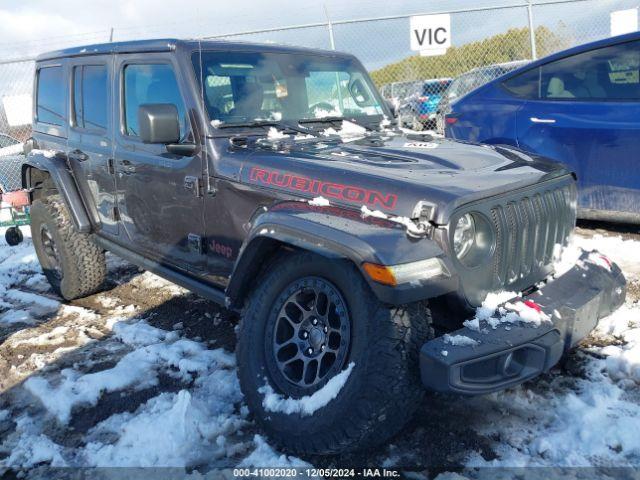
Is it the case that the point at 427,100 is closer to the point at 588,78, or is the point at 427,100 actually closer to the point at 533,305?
the point at 588,78

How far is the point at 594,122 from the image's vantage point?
4621 mm

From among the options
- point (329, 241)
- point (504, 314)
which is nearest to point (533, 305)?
point (504, 314)

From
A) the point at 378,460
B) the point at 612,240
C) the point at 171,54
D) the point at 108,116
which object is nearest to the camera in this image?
the point at 378,460

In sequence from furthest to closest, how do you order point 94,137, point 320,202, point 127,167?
point 94,137 < point 127,167 < point 320,202

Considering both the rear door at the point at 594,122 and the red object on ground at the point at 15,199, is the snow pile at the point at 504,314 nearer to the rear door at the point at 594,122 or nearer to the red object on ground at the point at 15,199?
the rear door at the point at 594,122

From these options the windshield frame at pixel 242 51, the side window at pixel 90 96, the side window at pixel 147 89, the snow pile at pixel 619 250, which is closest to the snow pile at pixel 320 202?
the windshield frame at pixel 242 51

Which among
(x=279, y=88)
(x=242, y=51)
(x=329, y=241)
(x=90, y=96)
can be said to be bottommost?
(x=329, y=241)

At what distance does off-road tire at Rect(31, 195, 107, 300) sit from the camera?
15.0 feet

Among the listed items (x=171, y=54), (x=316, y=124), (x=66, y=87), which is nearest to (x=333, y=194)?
(x=316, y=124)

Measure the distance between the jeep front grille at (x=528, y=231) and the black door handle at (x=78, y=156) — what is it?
3082 mm

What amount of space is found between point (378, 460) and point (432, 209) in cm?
111

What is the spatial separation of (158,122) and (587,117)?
11.5 ft

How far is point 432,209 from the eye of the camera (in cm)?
228

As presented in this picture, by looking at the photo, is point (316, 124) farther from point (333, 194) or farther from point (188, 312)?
point (188, 312)
